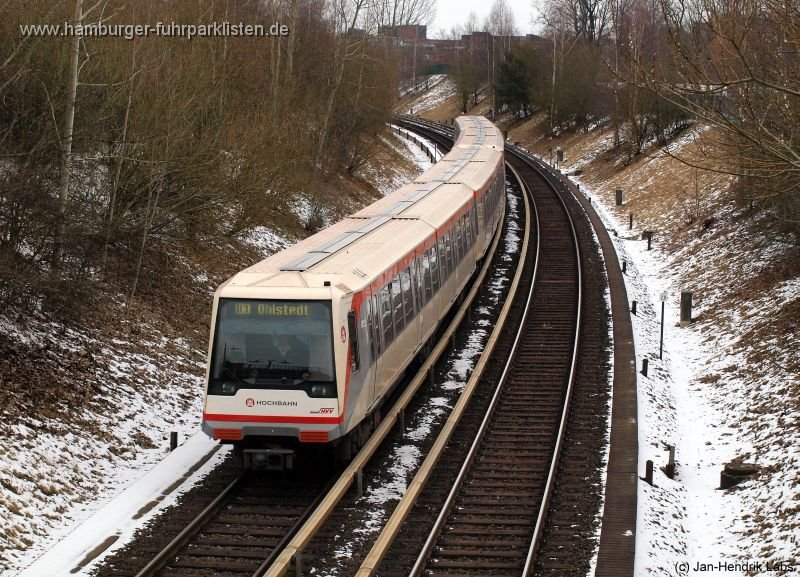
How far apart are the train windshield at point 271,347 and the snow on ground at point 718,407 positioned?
4729 millimetres

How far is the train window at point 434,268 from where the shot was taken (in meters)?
20.5

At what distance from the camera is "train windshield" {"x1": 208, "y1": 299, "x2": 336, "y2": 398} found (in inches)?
547

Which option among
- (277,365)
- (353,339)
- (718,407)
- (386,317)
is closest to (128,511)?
(277,365)

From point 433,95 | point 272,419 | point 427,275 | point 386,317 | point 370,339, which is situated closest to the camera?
point 272,419

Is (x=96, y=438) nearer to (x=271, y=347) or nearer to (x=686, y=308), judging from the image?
(x=271, y=347)

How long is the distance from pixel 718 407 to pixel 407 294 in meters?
6.37

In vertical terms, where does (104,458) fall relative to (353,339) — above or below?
below

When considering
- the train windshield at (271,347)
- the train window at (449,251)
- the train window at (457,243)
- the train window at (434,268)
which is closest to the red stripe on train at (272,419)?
the train windshield at (271,347)

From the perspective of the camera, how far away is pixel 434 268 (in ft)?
68.3

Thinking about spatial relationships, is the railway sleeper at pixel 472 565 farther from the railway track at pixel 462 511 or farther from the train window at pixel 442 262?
the train window at pixel 442 262

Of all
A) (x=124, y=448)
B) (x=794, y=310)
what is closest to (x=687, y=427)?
(x=794, y=310)

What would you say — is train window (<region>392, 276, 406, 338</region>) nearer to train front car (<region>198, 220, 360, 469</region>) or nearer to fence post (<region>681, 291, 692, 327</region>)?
train front car (<region>198, 220, 360, 469</region>)

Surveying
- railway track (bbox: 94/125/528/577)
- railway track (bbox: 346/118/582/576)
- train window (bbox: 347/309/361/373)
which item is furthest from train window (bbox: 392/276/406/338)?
train window (bbox: 347/309/361/373)

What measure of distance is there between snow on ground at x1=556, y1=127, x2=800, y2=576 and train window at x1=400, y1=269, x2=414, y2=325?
173 inches
